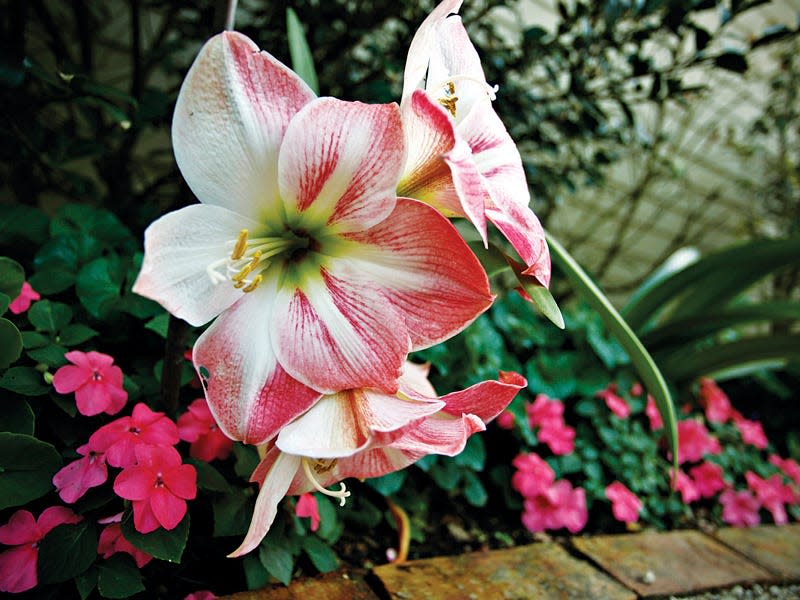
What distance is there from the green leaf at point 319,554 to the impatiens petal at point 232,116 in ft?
1.72

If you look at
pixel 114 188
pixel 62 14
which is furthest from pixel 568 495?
pixel 62 14

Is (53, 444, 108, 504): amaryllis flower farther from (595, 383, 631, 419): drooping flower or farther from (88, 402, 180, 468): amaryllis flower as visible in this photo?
(595, 383, 631, 419): drooping flower

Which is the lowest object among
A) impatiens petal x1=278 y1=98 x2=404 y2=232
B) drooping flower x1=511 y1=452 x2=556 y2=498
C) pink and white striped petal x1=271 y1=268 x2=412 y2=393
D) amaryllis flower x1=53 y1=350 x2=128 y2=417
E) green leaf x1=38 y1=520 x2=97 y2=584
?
green leaf x1=38 y1=520 x2=97 y2=584

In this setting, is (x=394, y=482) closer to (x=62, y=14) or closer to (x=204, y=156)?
(x=204, y=156)

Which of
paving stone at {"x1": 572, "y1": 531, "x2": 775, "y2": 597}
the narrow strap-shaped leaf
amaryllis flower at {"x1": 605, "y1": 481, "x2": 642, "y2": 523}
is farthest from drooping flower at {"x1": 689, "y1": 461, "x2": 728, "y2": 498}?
the narrow strap-shaped leaf

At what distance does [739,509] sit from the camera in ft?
5.16

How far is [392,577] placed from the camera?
847 mm

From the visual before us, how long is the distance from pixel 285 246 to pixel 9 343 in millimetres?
338

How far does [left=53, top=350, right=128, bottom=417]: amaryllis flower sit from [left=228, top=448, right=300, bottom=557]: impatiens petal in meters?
0.28

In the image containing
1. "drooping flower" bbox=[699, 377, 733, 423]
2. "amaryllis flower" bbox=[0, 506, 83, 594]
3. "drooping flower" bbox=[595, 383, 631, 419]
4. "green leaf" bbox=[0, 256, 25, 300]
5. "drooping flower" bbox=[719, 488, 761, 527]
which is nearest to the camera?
"amaryllis flower" bbox=[0, 506, 83, 594]

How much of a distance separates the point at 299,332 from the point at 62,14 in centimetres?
203

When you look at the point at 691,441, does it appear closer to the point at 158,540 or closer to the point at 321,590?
the point at 321,590

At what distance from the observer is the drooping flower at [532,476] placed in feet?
3.98

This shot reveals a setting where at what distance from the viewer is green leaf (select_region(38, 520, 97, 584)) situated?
57 centimetres
